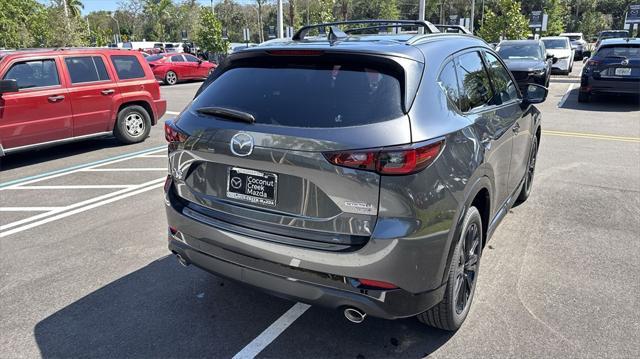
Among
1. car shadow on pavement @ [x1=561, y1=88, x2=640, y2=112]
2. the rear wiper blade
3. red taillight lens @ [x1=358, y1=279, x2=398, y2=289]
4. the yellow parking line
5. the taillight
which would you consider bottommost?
the yellow parking line

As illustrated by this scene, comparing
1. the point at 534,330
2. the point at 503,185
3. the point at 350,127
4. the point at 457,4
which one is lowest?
the point at 534,330

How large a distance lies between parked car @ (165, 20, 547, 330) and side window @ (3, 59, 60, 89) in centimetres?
572

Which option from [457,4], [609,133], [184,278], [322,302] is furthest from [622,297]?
[457,4]

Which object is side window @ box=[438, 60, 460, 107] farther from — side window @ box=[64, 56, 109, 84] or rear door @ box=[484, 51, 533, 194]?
side window @ box=[64, 56, 109, 84]

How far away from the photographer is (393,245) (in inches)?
97.2

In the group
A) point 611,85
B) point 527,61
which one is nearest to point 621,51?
point 611,85

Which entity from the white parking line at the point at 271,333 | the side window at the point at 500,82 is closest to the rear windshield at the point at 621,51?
the side window at the point at 500,82

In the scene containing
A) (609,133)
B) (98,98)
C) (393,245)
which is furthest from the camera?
(609,133)

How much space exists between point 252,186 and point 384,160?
0.78 metres

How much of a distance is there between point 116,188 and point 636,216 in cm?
614

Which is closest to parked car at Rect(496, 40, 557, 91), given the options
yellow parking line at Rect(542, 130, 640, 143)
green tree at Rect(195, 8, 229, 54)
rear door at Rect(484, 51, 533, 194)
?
yellow parking line at Rect(542, 130, 640, 143)

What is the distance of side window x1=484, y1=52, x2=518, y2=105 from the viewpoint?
4044 mm

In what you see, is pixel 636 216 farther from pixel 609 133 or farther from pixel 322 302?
pixel 609 133

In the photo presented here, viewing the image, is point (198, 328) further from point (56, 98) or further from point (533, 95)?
point (56, 98)
